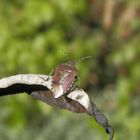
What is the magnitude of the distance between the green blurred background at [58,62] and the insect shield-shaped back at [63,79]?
3.30 m

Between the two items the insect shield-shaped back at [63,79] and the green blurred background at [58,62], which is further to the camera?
the green blurred background at [58,62]

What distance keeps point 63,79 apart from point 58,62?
12.4 ft

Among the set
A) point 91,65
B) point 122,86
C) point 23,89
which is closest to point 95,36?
point 91,65

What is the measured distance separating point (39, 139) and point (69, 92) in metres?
3.49

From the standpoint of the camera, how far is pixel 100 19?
5.57 metres

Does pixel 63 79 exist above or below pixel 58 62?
above

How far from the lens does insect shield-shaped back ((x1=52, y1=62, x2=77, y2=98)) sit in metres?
0.73

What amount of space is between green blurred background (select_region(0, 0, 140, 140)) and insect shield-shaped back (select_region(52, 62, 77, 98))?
130 inches

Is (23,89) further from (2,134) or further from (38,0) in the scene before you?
(38,0)

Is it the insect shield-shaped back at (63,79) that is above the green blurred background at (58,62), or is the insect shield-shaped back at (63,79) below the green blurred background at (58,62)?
above

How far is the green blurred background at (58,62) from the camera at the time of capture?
4.30 m

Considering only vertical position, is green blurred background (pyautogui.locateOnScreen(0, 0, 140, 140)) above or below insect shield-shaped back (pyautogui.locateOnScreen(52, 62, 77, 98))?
below

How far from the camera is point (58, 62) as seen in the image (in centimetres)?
453

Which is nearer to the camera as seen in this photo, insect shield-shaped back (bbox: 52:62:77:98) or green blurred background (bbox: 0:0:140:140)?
insect shield-shaped back (bbox: 52:62:77:98)
